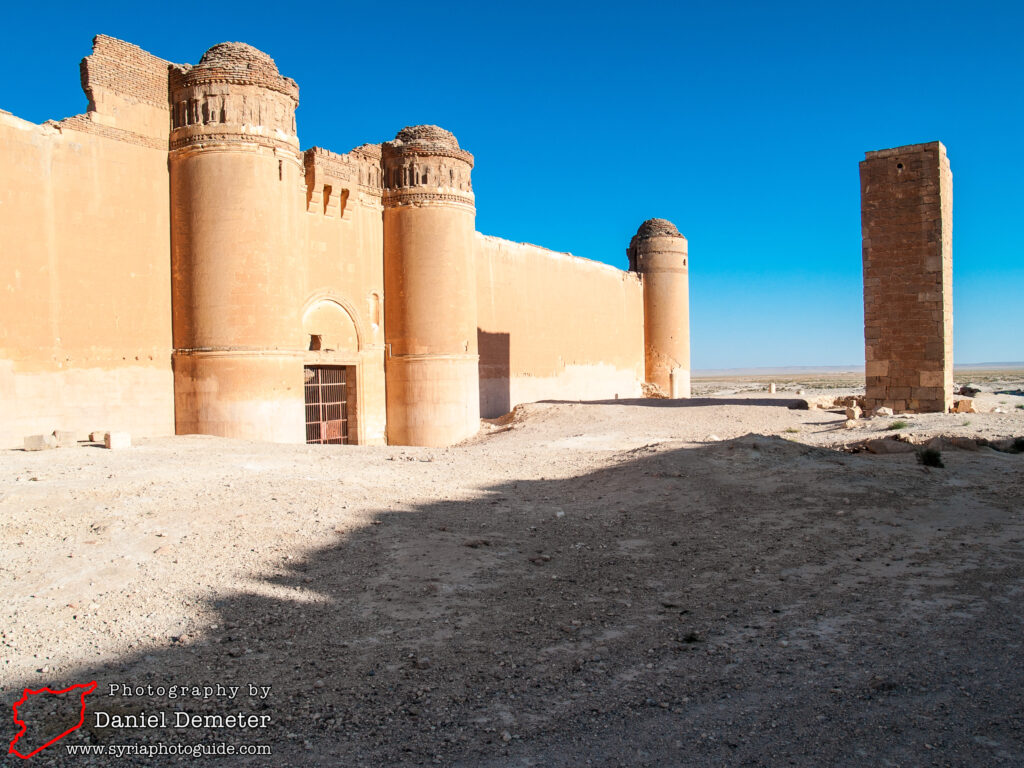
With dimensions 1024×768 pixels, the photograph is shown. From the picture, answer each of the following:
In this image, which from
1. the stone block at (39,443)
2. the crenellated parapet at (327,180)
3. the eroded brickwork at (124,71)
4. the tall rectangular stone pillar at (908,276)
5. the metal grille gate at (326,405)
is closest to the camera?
the stone block at (39,443)

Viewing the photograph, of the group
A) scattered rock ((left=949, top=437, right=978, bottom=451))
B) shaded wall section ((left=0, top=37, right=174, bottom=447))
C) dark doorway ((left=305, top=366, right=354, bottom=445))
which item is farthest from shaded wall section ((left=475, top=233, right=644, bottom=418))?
scattered rock ((left=949, top=437, right=978, bottom=451))

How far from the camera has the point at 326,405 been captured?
1670 cm

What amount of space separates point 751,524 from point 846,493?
157 cm

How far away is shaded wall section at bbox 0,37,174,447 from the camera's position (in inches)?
463

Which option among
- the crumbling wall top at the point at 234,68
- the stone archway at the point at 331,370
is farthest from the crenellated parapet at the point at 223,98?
the stone archway at the point at 331,370

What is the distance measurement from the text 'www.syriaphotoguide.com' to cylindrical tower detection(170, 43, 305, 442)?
1054 centimetres

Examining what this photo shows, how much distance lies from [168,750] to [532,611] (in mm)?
2385

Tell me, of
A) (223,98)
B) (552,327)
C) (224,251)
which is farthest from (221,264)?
(552,327)

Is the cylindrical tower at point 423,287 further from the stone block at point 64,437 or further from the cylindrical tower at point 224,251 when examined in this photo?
the stone block at point 64,437

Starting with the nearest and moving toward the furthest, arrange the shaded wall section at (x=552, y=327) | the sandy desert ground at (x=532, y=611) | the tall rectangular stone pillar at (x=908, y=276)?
1. the sandy desert ground at (x=532, y=611)
2. the tall rectangular stone pillar at (x=908, y=276)
3. the shaded wall section at (x=552, y=327)

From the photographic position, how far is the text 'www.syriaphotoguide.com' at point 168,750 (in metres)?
3.37

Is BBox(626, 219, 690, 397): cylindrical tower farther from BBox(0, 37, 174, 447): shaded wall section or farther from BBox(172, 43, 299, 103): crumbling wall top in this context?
BBox(0, 37, 174, 447): shaded wall section

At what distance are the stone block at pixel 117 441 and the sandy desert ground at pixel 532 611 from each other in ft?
4.63

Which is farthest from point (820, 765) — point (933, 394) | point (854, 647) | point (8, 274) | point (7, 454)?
point (933, 394)
